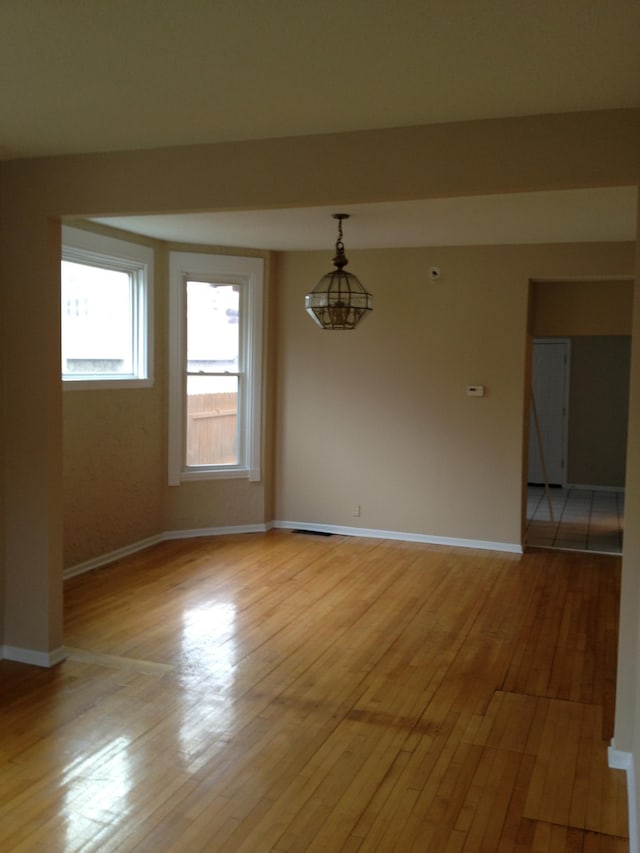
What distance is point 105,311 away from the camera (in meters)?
5.76

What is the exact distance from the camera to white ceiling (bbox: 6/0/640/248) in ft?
6.79

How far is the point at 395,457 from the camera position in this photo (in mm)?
6730

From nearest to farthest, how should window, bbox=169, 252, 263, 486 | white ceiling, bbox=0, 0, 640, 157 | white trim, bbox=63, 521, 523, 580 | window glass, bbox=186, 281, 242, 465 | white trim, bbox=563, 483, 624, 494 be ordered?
white ceiling, bbox=0, 0, 640, 157
white trim, bbox=63, 521, 523, 580
window, bbox=169, 252, 263, 486
window glass, bbox=186, 281, 242, 465
white trim, bbox=563, 483, 624, 494

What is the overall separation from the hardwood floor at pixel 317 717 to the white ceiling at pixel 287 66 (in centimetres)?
254

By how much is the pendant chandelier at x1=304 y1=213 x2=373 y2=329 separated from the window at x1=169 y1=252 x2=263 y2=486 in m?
1.80

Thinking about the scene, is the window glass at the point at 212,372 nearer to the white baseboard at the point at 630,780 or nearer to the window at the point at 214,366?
the window at the point at 214,366

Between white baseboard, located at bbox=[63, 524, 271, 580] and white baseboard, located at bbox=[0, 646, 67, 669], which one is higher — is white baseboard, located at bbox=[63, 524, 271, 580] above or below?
above

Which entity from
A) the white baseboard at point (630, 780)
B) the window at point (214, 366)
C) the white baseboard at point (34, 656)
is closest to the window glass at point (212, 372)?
the window at point (214, 366)

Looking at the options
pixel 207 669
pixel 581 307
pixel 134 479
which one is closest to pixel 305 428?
pixel 134 479

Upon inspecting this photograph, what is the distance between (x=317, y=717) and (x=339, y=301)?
257 cm

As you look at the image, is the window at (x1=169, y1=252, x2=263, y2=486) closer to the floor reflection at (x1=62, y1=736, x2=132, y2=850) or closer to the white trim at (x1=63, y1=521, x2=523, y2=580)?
the white trim at (x1=63, y1=521, x2=523, y2=580)

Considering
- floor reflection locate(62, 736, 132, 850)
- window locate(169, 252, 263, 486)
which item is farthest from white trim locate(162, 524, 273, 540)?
floor reflection locate(62, 736, 132, 850)

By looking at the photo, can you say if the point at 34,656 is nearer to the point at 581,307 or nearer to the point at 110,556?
the point at 110,556

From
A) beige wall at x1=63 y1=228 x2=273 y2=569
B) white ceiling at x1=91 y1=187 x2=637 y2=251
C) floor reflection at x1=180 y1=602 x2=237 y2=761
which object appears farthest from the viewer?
beige wall at x1=63 y1=228 x2=273 y2=569
